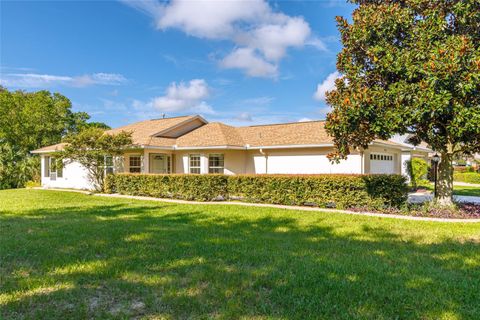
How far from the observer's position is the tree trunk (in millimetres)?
11719

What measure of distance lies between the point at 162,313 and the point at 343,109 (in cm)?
852

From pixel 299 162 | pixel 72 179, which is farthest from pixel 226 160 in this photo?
pixel 72 179

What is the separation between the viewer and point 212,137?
20.1 m

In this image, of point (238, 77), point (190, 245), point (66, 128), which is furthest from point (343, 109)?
point (66, 128)

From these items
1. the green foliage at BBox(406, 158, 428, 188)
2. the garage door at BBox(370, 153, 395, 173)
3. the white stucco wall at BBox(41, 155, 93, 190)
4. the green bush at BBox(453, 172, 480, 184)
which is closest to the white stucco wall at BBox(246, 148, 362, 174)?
the garage door at BBox(370, 153, 395, 173)

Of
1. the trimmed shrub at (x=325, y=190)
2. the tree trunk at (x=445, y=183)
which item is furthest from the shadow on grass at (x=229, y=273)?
the tree trunk at (x=445, y=183)

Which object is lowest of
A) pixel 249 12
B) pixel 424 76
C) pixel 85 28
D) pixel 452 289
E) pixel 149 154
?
pixel 452 289

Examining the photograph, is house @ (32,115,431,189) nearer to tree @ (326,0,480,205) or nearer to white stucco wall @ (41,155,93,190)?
white stucco wall @ (41,155,93,190)

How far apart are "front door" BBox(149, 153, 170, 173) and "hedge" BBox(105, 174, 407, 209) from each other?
292 cm

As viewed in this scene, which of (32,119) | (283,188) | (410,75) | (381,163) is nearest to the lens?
(410,75)

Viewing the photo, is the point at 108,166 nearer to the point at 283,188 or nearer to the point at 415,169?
the point at 283,188

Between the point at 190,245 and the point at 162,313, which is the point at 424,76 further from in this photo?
the point at 162,313

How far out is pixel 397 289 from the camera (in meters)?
4.36

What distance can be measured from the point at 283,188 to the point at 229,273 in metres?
8.81
